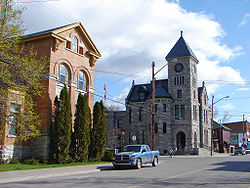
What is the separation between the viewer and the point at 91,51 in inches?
1121

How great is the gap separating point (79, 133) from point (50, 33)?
28.0 ft

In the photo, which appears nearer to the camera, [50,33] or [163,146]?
[50,33]

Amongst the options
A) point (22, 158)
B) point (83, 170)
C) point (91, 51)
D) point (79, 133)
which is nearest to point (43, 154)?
point (22, 158)

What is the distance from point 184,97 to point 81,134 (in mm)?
29958

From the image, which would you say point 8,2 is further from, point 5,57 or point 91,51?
point 91,51

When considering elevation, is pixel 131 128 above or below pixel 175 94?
below

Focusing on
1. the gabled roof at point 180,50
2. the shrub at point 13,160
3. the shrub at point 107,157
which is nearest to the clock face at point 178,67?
the gabled roof at point 180,50

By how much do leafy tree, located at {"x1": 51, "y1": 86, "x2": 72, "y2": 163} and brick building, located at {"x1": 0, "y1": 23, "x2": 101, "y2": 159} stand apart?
961mm

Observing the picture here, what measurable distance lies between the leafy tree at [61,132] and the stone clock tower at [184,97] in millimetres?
30003

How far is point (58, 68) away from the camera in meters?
24.5

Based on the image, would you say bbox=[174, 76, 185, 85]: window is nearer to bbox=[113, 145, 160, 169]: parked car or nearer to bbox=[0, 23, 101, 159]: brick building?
bbox=[0, 23, 101, 159]: brick building

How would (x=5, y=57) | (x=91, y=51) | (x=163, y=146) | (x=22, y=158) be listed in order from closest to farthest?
1. (x=5, y=57)
2. (x=22, y=158)
3. (x=91, y=51)
4. (x=163, y=146)

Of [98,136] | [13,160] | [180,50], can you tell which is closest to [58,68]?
[98,136]

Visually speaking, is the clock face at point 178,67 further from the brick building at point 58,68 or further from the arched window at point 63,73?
the arched window at point 63,73
